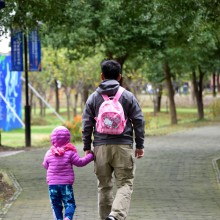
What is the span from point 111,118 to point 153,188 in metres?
4.24

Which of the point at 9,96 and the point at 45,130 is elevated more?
the point at 9,96

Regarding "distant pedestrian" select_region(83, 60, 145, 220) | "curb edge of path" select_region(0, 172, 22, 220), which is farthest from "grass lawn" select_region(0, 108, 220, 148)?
"distant pedestrian" select_region(83, 60, 145, 220)

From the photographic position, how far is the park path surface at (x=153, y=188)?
27.3 feet

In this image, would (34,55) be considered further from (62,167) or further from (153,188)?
(62,167)

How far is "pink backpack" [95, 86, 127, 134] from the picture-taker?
21.6 ft

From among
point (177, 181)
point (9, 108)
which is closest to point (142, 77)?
point (9, 108)

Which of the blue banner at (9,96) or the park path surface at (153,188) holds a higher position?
the blue banner at (9,96)

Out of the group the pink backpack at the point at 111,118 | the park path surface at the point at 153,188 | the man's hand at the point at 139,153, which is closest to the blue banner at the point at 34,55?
the park path surface at the point at 153,188

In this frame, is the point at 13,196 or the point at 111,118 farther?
the point at 13,196

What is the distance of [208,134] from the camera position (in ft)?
82.1

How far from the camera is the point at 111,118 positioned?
6.58 m

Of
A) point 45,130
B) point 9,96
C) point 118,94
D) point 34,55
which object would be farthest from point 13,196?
point 45,130

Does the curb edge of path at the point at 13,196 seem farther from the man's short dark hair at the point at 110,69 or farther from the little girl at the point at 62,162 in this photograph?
the man's short dark hair at the point at 110,69

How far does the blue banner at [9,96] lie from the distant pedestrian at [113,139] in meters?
26.8
